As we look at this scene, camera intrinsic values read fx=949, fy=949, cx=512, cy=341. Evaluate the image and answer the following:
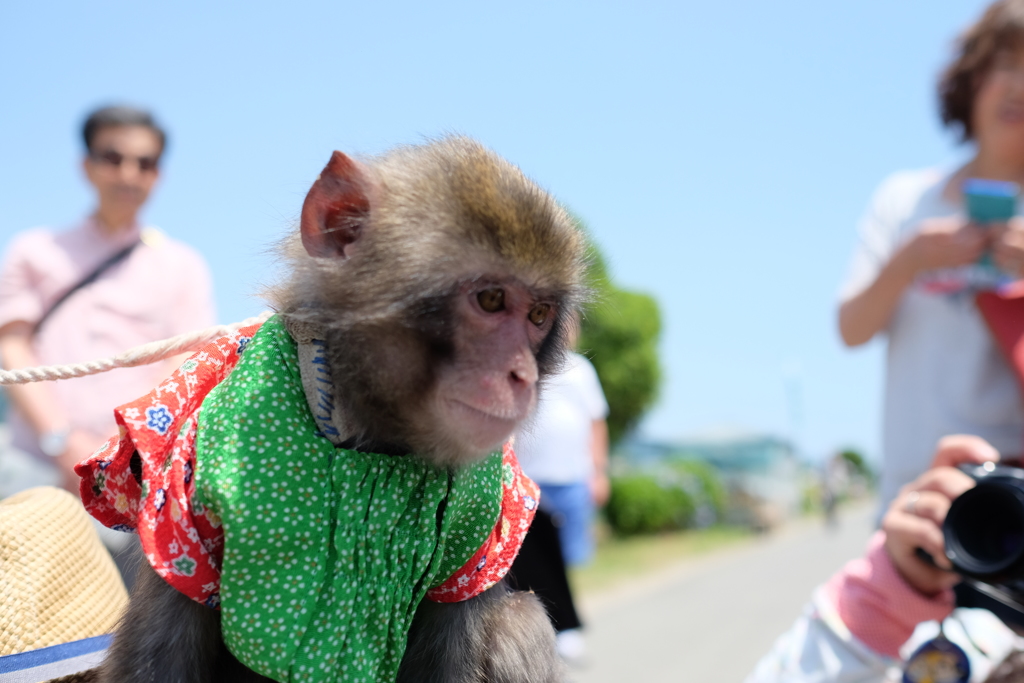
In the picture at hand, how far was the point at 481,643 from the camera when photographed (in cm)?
139

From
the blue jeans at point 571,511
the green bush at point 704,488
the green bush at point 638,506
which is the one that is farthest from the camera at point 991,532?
the green bush at point 704,488

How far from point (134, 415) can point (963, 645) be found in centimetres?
145

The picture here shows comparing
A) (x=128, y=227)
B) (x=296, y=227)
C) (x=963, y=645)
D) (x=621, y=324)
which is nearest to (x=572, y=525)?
(x=128, y=227)

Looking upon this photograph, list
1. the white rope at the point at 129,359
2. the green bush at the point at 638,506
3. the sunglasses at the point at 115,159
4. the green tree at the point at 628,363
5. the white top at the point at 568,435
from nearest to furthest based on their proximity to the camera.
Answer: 1. the white rope at the point at 129,359
2. the sunglasses at the point at 115,159
3. the white top at the point at 568,435
4. the green bush at the point at 638,506
5. the green tree at the point at 628,363

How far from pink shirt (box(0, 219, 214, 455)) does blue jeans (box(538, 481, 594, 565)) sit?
2031 mm

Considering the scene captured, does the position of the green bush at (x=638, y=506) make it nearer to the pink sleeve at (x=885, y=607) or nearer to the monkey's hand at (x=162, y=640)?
the pink sleeve at (x=885, y=607)

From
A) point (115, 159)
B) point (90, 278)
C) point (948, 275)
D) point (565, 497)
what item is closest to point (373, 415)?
point (948, 275)

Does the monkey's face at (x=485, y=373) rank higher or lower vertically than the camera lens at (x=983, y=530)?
higher

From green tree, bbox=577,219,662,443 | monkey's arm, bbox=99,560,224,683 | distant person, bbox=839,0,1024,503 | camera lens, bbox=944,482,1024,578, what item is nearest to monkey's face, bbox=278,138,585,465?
monkey's arm, bbox=99,560,224,683

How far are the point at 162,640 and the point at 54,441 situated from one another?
1671 mm

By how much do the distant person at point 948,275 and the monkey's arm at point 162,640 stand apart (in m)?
1.76

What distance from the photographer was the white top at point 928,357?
2.22m

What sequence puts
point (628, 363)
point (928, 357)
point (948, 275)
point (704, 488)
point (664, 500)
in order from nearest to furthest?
point (948, 275), point (928, 357), point (664, 500), point (628, 363), point (704, 488)

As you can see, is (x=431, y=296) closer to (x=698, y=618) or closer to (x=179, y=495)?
(x=179, y=495)
